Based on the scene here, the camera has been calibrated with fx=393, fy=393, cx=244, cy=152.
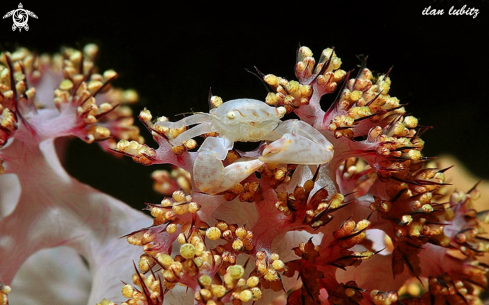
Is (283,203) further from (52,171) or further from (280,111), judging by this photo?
(52,171)

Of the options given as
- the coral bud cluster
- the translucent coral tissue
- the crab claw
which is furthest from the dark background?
the crab claw

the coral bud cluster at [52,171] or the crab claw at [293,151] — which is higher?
the crab claw at [293,151]

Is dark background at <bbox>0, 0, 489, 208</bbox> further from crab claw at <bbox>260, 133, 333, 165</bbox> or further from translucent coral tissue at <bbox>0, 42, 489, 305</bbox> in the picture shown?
crab claw at <bbox>260, 133, 333, 165</bbox>

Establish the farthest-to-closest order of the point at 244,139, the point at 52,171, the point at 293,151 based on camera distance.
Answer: the point at 52,171
the point at 244,139
the point at 293,151

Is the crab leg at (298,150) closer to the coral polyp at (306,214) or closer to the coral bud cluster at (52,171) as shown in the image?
the coral polyp at (306,214)

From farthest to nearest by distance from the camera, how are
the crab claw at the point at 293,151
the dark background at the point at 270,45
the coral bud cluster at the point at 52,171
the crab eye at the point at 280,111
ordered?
the dark background at the point at 270,45, the coral bud cluster at the point at 52,171, the crab eye at the point at 280,111, the crab claw at the point at 293,151

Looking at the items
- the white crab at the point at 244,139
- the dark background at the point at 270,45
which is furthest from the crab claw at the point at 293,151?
the dark background at the point at 270,45

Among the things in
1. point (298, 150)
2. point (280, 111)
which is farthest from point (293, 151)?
point (280, 111)

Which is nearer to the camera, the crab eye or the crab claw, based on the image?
the crab claw

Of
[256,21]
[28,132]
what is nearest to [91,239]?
[28,132]
